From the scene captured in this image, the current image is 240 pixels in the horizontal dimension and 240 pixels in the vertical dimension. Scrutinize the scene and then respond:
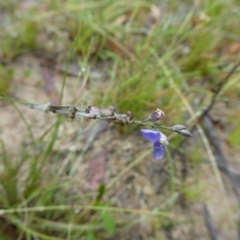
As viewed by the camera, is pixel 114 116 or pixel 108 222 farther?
pixel 108 222

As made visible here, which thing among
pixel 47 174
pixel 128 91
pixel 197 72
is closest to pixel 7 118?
pixel 47 174

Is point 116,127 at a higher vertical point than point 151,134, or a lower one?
lower

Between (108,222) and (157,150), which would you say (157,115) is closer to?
(157,150)

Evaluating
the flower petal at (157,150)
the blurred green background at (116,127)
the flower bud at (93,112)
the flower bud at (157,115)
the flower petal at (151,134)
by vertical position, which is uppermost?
the flower bud at (157,115)

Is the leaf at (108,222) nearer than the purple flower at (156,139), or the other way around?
the purple flower at (156,139)

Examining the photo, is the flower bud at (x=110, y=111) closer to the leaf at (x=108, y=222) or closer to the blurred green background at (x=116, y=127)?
the blurred green background at (x=116, y=127)

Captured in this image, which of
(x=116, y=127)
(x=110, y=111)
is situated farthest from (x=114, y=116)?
(x=116, y=127)

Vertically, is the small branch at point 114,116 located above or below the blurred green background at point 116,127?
above

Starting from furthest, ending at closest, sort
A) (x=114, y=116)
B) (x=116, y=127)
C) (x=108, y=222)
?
(x=116, y=127) → (x=108, y=222) → (x=114, y=116)

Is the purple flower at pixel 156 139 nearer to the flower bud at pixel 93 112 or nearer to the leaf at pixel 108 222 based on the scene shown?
the flower bud at pixel 93 112

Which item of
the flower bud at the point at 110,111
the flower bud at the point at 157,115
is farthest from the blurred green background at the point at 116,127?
the flower bud at the point at 157,115

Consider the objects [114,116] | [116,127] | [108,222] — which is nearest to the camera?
[114,116]

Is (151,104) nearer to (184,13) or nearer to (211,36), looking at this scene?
(211,36)
